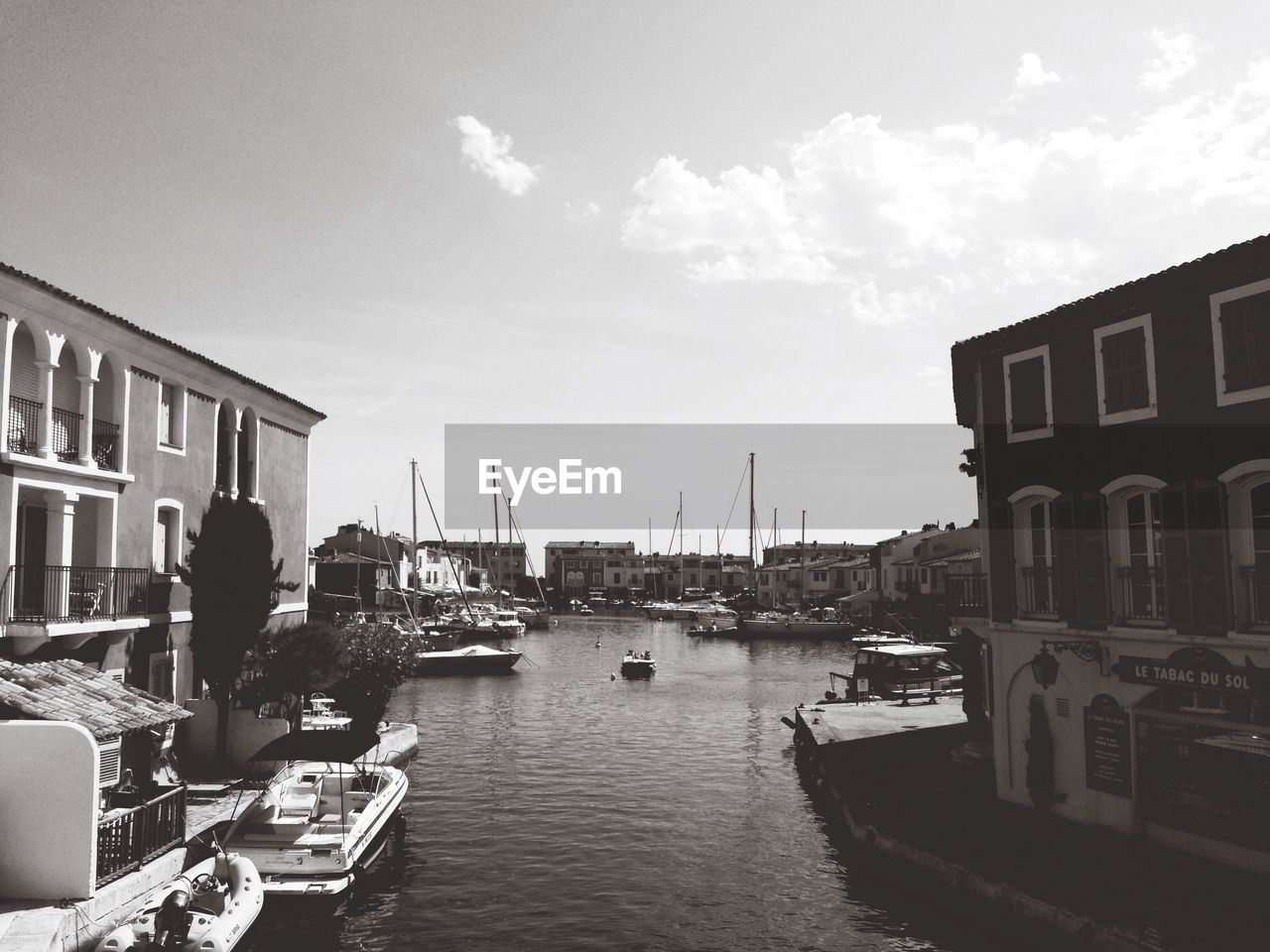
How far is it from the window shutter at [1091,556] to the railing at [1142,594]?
0.40m

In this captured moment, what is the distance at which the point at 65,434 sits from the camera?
877 inches

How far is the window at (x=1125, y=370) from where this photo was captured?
18.0 m

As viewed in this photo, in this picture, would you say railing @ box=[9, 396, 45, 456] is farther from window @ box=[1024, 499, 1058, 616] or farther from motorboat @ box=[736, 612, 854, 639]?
motorboat @ box=[736, 612, 854, 639]

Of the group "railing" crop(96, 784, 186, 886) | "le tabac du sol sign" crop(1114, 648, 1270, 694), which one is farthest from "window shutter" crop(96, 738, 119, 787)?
"le tabac du sol sign" crop(1114, 648, 1270, 694)

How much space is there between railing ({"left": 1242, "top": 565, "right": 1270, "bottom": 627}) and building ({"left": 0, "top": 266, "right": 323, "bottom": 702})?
23.3m

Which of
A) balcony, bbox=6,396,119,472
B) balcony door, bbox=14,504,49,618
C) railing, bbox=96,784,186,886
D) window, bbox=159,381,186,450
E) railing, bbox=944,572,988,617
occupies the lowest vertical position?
railing, bbox=96,784,186,886

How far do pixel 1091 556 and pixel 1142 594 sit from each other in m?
1.37

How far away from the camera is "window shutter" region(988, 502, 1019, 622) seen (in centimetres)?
2106

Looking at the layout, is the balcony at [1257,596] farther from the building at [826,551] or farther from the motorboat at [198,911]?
the building at [826,551]

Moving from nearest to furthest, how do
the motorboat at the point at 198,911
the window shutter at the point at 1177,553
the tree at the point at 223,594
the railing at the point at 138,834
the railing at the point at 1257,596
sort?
1. the motorboat at the point at 198,911
2. the railing at the point at 138,834
3. the railing at the point at 1257,596
4. the window shutter at the point at 1177,553
5. the tree at the point at 223,594

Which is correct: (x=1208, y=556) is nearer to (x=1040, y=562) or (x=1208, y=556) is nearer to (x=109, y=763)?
(x=1040, y=562)

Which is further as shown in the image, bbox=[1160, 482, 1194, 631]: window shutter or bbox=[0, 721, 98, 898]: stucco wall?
bbox=[1160, 482, 1194, 631]: window shutter

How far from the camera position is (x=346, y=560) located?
100688mm

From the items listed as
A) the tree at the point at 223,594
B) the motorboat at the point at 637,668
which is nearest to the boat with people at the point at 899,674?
the motorboat at the point at 637,668
